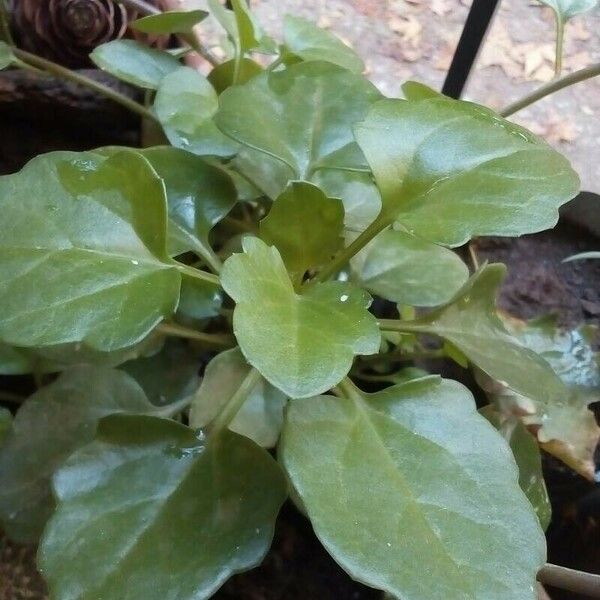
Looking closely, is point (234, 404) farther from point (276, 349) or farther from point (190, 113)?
point (190, 113)

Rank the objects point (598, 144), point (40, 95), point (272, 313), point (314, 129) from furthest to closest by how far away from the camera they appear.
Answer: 1. point (598, 144)
2. point (40, 95)
3. point (314, 129)
4. point (272, 313)

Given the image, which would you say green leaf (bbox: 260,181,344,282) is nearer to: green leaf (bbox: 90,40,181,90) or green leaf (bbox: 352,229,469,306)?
green leaf (bbox: 352,229,469,306)

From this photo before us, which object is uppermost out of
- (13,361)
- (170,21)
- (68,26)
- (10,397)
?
(170,21)

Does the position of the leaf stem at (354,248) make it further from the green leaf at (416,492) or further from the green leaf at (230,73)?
the green leaf at (230,73)

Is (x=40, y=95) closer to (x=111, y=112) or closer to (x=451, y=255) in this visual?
(x=111, y=112)

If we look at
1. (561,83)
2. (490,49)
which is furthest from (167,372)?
(490,49)

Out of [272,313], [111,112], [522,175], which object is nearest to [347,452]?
[272,313]
